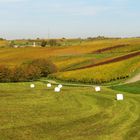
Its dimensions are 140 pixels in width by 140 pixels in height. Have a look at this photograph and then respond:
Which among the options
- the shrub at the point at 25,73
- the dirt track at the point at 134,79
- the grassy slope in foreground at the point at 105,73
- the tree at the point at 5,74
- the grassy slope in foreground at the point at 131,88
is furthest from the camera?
the shrub at the point at 25,73

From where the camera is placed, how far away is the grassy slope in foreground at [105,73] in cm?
6259

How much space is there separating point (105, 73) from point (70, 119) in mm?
39298

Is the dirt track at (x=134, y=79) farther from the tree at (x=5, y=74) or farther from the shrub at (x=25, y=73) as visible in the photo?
the tree at (x=5, y=74)

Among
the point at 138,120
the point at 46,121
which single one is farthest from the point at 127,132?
the point at 46,121

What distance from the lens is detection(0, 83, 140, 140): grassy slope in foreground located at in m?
21.5

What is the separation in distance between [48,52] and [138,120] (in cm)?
9347

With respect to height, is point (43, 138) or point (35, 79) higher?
point (43, 138)

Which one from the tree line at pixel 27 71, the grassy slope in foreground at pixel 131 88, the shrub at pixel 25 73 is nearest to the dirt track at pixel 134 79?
the grassy slope in foreground at pixel 131 88

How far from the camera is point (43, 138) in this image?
20.8 m

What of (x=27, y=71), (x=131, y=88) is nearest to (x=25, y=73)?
(x=27, y=71)

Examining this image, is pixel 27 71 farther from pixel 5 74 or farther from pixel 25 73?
pixel 5 74

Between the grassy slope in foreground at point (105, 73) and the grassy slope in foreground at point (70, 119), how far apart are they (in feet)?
84.6

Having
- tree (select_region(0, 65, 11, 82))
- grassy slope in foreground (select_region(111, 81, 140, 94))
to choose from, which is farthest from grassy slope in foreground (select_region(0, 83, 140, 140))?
tree (select_region(0, 65, 11, 82))

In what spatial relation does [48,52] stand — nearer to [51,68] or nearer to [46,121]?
[51,68]
